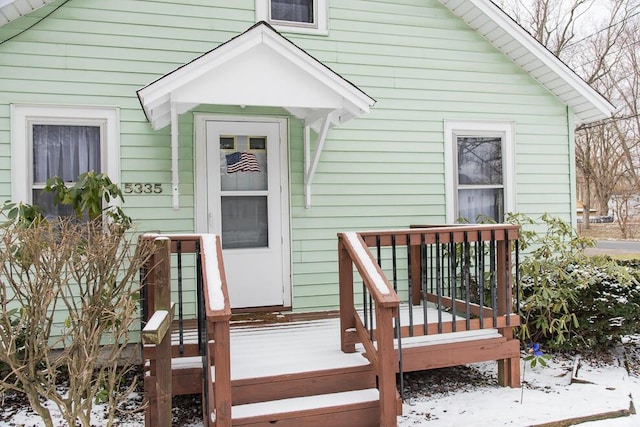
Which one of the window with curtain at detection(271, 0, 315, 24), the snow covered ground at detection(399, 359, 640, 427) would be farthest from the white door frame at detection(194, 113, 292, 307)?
the snow covered ground at detection(399, 359, 640, 427)

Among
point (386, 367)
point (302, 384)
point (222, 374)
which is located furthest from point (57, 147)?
point (386, 367)

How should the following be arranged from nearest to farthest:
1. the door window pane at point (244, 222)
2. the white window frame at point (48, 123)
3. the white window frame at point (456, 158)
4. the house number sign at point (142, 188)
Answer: the white window frame at point (48, 123)
the house number sign at point (142, 188)
the door window pane at point (244, 222)
the white window frame at point (456, 158)

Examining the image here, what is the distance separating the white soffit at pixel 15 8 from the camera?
467 centimetres

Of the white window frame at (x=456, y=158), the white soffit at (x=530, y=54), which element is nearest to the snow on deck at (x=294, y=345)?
the white window frame at (x=456, y=158)

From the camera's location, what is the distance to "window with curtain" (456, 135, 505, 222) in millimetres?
6398

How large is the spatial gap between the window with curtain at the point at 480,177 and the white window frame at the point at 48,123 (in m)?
3.92

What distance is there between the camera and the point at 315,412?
330 centimetres

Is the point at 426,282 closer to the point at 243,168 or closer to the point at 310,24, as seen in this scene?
the point at 243,168

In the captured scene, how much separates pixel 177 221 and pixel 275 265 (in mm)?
1128

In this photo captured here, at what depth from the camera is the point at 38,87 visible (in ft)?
16.3

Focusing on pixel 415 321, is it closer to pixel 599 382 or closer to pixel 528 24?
pixel 599 382

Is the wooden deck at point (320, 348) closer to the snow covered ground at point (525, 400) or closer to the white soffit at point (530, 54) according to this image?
the snow covered ground at point (525, 400)

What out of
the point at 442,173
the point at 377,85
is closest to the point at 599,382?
the point at 442,173

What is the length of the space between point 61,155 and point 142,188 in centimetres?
82
